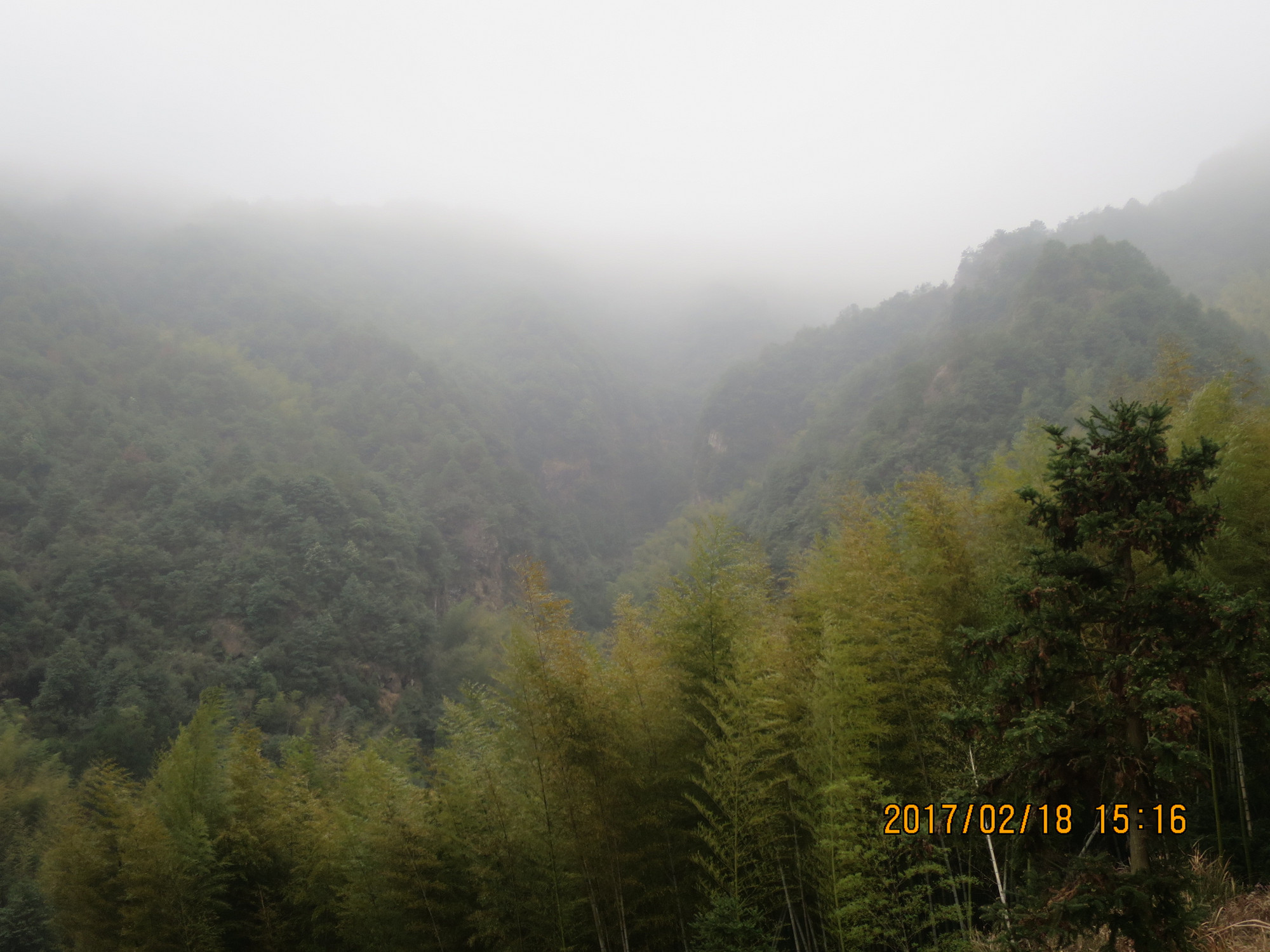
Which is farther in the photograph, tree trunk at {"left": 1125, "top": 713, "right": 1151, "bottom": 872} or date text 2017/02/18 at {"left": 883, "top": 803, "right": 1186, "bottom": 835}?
date text 2017/02/18 at {"left": 883, "top": 803, "right": 1186, "bottom": 835}

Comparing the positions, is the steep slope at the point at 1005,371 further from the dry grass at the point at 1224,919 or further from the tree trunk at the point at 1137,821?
the tree trunk at the point at 1137,821

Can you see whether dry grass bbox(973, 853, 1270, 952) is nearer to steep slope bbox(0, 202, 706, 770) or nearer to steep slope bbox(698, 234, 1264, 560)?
steep slope bbox(698, 234, 1264, 560)

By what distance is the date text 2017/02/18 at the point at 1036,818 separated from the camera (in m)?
3.60

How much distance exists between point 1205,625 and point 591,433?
81582 millimetres

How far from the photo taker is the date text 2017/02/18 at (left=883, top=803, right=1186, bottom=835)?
360 centimetres

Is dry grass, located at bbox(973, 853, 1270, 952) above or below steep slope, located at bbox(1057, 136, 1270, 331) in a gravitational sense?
below

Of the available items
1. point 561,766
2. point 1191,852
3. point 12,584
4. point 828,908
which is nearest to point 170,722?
point 12,584

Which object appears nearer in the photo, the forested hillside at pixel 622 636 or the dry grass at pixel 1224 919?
the forested hillside at pixel 622 636

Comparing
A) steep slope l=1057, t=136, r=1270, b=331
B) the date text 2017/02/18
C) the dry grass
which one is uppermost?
steep slope l=1057, t=136, r=1270, b=331

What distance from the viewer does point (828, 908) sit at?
20.0 feet

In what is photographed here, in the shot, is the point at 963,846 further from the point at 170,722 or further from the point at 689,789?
the point at 170,722

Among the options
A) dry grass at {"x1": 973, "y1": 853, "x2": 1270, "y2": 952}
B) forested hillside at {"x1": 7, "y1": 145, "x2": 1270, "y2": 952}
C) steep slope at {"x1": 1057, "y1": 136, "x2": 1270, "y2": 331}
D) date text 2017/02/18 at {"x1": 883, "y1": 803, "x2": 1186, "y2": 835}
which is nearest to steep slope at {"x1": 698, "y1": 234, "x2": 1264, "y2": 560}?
forested hillside at {"x1": 7, "y1": 145, "x2": 1270, "y2": 952}

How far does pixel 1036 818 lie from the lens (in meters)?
3.87

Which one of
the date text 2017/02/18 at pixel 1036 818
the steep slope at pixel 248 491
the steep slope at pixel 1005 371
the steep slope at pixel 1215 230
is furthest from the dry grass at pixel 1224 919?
the steep slope at pixel 1215 230
